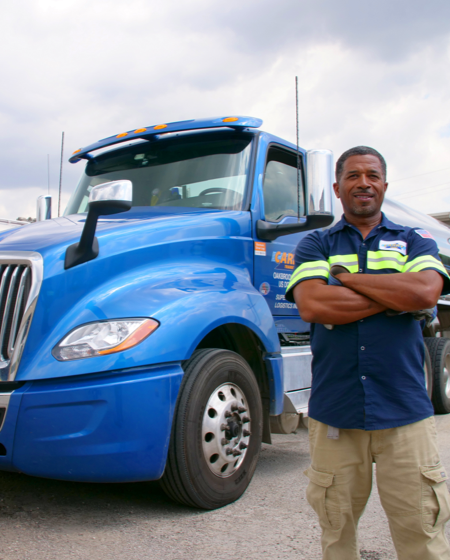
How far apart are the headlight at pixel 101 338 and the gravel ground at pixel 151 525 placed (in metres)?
0.92

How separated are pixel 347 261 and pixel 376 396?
1.83 feet

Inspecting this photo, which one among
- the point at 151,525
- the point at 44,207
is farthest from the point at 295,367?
the point at 44,207

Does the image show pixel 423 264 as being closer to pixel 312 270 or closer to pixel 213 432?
pixel 312 270

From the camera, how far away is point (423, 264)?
2186 mm

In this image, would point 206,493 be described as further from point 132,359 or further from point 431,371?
point 431,371

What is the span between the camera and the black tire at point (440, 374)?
22.4 ft

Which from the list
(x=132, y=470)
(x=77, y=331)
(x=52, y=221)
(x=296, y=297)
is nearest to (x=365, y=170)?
(x=296, y=297)

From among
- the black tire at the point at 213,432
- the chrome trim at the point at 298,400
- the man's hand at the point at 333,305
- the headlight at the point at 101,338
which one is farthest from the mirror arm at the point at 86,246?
the chrome trim at the point at 298,400

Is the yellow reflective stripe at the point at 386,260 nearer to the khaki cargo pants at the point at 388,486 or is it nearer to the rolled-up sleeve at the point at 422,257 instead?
the rolled-up sleeve at the point at 422,257

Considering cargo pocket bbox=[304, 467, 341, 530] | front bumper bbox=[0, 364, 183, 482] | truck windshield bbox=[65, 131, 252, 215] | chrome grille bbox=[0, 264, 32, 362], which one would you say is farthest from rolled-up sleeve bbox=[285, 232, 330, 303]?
truck windshield bbox=[65, 131, 252, 215]

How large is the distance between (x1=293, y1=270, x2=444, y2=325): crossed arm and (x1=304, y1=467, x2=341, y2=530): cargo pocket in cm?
60

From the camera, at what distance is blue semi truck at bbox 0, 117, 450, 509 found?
2.75 meters

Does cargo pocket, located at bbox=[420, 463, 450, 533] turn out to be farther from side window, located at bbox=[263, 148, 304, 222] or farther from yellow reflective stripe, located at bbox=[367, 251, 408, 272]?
side window, located at bbox=[263, 148, 304, 222]

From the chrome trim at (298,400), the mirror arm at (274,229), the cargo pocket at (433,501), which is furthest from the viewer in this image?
the mirror arm at (274,229)
